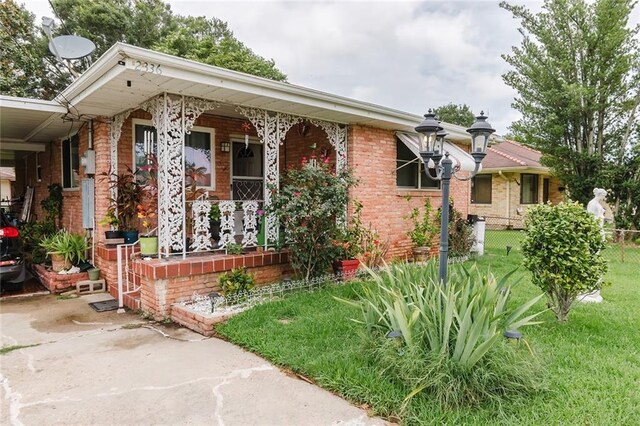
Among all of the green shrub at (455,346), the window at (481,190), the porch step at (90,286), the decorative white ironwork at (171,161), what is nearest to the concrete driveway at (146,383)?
the green shrub at (455,346)

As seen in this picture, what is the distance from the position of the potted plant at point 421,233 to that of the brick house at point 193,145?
0.30 metres

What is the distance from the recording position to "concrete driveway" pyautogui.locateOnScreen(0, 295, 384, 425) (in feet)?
11.3

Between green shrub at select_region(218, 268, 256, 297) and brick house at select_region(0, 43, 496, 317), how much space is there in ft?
0.74

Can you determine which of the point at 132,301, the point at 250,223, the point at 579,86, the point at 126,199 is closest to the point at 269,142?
the point at 250,223

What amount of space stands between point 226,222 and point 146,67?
2975mm

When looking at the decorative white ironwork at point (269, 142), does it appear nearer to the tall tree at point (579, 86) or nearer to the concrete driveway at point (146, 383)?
the concrete driveway at point (146, 383)

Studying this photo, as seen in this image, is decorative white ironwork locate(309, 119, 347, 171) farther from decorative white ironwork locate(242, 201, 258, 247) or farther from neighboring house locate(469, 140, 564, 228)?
neighboring house locate(469, 140, 564, 228)

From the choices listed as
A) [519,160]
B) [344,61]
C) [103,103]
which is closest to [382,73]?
[344,61]

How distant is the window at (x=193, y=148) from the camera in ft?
27.8

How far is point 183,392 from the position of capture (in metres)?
3.88

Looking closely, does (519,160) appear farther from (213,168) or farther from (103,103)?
(103,103)

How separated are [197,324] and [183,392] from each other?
76.7 inches

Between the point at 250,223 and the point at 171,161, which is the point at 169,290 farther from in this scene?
the point at 171,161

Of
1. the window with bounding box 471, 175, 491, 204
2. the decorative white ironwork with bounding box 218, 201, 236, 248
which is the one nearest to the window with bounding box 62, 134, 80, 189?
the decorative white ironwork with bounding box 218, 201, 236, 248
